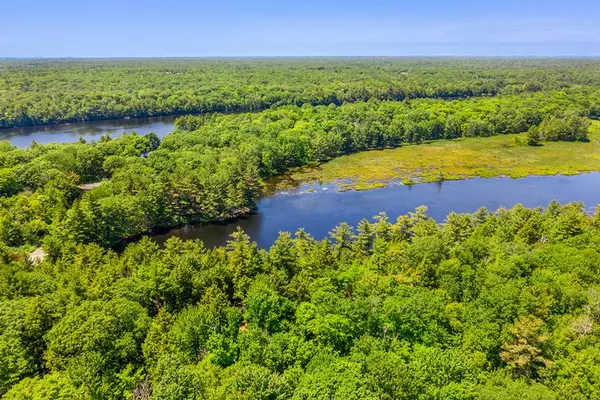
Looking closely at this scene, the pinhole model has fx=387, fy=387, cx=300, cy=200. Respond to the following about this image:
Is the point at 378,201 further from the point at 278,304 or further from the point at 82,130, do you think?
the point at 82,130

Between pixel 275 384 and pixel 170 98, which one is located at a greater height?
pixel 170 98

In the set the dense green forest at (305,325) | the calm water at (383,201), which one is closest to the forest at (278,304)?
the dense green forest at (305,325)

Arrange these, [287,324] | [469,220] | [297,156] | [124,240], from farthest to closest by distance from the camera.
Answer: [297,156], [124,240], [469,220], [287,324]

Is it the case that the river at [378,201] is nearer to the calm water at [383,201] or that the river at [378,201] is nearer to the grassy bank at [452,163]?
the calm water at [383,201]

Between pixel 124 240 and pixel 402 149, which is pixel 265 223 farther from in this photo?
pixel 402 149

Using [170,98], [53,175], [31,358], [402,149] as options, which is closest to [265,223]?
[53,175]

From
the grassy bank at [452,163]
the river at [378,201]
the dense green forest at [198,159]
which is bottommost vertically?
the river at [378,201]

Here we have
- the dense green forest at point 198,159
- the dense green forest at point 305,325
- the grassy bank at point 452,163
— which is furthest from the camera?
the grassy bank at point 452,163

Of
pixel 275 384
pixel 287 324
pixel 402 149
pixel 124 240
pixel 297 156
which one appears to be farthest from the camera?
pixel 402 149
